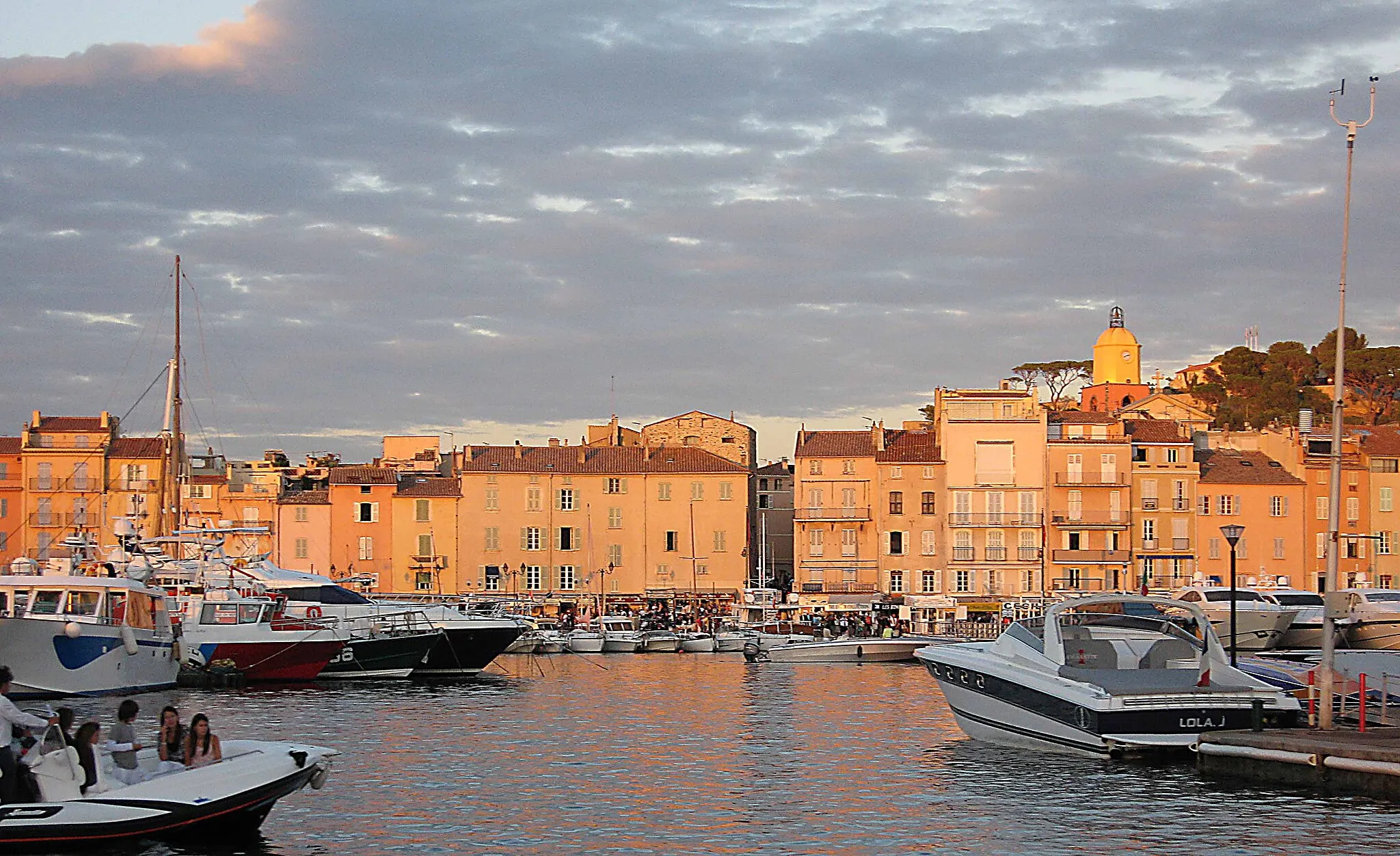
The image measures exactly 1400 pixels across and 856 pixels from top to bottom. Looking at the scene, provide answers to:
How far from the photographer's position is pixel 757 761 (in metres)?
31.8

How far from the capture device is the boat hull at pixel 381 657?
5478cm

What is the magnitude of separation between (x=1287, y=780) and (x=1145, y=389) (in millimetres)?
102524

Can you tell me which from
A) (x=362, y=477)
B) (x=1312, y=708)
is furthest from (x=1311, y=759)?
(x=362, y=477)

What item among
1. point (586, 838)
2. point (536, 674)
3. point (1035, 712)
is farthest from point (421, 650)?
point (586, 838)

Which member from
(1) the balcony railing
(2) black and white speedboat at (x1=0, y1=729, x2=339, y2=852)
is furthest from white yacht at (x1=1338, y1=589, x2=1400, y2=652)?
(1) the balcony railing

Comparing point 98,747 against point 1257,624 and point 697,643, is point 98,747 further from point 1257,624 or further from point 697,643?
point 697,643

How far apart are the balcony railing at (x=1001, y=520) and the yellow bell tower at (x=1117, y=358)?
40.8m

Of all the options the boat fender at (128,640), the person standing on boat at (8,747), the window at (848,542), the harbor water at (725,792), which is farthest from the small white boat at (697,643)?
the person standing on boat at (8,747)

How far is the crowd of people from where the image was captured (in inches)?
787

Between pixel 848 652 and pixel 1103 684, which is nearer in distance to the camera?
pixel 1103 684

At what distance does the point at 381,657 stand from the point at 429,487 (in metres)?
40.9

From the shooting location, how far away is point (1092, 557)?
91.4 m

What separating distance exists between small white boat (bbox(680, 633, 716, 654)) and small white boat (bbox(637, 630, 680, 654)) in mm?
274

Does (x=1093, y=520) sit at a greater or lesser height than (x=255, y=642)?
greater
